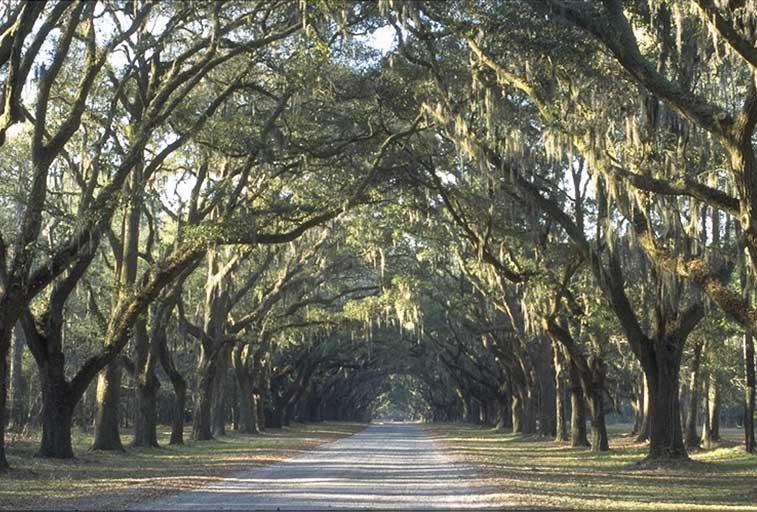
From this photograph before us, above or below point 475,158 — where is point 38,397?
below

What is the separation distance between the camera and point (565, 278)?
2353cm

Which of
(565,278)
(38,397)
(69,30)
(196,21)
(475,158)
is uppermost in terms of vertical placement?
(196,21)

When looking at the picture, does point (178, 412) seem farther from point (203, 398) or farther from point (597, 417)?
point (597, 417)

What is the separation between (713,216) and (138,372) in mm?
17158

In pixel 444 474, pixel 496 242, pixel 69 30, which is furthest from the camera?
pixel 496 242

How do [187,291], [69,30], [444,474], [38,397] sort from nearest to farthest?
[69,30], [444,474], [187,291], [38,397]

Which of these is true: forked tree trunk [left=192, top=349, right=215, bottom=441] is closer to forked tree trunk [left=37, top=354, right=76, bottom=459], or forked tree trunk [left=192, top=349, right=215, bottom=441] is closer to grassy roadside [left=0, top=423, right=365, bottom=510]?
grassy roadside [left=0, top=423, right=365, bottom=510]

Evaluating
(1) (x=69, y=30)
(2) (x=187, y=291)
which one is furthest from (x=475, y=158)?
(2) (x=187, y=291)

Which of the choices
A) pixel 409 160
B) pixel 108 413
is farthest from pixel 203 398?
pixel 409 160

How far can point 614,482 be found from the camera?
17.4 meters

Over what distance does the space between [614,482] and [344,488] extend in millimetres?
5751

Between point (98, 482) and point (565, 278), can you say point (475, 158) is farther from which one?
point (98, 482)

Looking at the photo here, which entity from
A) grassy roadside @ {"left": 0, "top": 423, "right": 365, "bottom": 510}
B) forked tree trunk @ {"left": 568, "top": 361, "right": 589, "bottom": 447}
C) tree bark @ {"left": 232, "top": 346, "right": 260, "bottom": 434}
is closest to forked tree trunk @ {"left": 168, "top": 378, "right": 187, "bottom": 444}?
grassy roadside @ {"left": 0, "top": 423, "right": 365, "bottom": 510}

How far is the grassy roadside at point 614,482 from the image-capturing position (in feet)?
43.8
